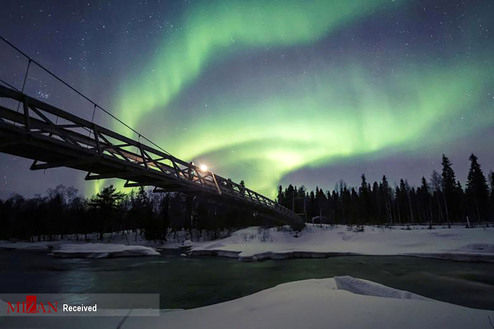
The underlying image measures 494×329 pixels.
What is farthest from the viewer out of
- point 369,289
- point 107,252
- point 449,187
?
point 449,187

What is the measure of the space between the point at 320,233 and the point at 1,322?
123ft

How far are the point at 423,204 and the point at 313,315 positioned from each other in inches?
3525

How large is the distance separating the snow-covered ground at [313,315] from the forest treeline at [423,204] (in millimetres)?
40634

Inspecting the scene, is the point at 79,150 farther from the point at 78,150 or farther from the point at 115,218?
the point at 115,218

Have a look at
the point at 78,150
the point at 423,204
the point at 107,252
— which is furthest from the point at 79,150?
the point at 423,204

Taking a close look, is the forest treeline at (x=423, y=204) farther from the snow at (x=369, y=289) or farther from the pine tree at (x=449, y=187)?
the snow at (x=369, y=289)

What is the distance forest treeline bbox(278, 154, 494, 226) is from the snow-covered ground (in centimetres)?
4063

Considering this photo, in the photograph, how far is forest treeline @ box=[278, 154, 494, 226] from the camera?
56.9 m

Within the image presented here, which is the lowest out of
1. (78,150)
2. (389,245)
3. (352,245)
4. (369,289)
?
(352,245)

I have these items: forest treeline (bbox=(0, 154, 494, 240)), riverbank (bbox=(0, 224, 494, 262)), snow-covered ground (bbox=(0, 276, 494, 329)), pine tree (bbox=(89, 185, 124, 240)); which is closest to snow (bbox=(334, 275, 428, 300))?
snow-covered ground (bbox=(0, 276, 494, 329))

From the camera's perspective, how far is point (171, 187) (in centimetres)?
1836

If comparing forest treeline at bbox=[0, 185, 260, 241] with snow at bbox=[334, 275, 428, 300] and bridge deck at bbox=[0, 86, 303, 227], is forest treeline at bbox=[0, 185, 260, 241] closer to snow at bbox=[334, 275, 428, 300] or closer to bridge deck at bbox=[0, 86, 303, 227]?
bridge deck at bbox=[0, 86, 303, 227]

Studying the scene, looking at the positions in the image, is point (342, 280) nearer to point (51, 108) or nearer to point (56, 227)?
point (51, 108)

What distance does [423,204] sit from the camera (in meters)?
76.8
